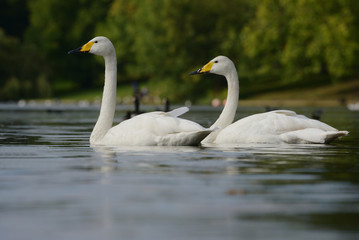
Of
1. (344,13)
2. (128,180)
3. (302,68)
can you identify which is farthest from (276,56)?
(128,180)

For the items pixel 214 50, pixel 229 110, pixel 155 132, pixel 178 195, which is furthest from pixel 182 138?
pixel 214 50

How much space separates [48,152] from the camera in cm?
1446

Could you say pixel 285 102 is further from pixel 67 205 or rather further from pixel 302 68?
pixel 67 205

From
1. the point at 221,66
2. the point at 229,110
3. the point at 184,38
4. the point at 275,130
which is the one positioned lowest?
the point at 275,130

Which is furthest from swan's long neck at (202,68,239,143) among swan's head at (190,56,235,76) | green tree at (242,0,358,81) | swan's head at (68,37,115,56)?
green tree at (242,0,358,81)

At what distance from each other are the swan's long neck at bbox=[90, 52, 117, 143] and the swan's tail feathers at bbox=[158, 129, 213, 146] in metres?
1.55

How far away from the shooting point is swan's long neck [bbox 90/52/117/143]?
1609 centimetres

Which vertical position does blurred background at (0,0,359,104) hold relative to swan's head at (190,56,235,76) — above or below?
above

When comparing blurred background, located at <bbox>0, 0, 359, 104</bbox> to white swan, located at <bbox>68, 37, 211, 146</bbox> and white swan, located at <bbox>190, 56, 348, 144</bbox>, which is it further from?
white swan, located at <bbox>68, 37, 211, 146</bbox>

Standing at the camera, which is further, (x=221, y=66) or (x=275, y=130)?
(x=221, y=66)

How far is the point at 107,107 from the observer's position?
1641cm

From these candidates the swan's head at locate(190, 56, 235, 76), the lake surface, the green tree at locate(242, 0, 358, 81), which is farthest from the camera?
the green tree at locate(242, 0, 358, 81)

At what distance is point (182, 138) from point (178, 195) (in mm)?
6317

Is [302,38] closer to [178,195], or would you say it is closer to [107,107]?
[107,107]
